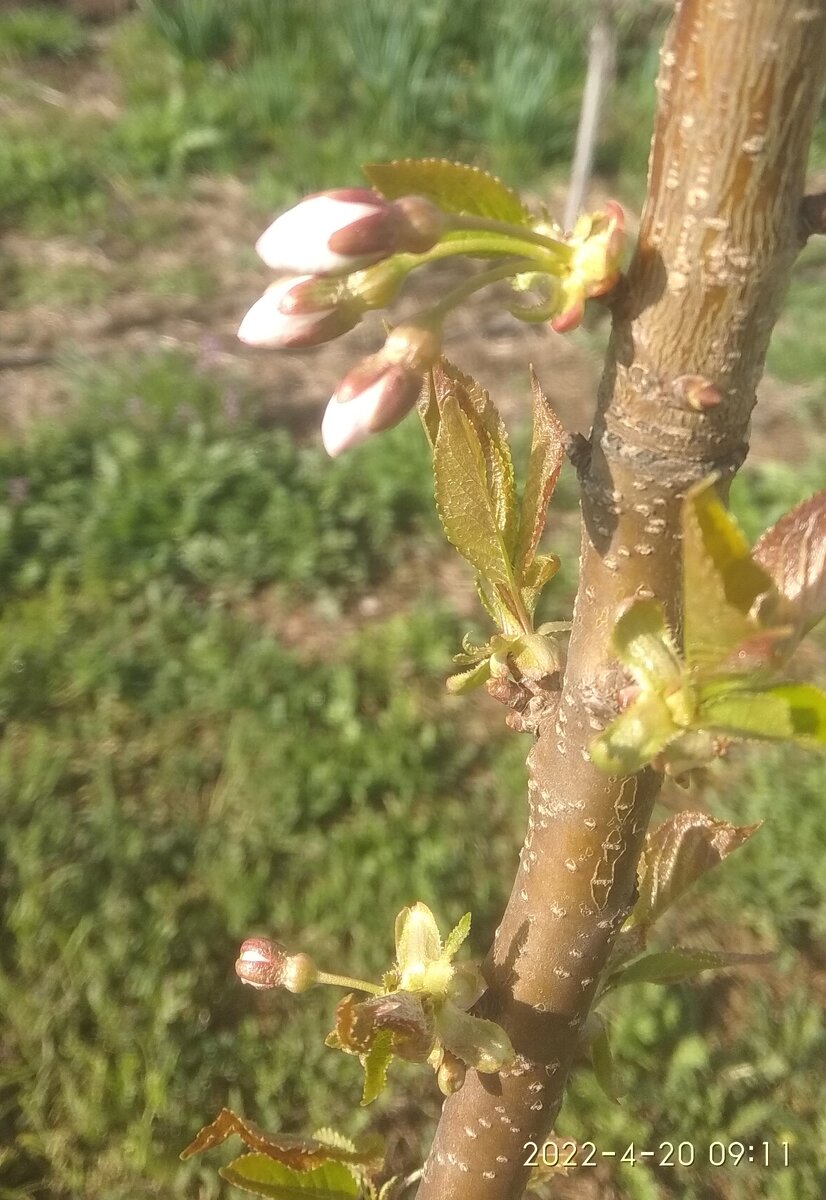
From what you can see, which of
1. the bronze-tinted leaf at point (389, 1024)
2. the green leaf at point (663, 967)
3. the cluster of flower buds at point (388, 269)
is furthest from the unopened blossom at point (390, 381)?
the green leaf at point (663, 967)

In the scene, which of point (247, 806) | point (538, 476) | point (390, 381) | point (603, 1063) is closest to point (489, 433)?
point (538, 476)

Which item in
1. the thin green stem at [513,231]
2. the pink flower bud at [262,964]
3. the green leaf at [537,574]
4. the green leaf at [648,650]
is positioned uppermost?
the thin green stem at [513,231]

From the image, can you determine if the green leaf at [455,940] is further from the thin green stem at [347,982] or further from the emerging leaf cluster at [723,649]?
the emerging leaf cluster at [723,649]

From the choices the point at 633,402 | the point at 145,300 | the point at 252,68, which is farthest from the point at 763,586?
the point at 252,68

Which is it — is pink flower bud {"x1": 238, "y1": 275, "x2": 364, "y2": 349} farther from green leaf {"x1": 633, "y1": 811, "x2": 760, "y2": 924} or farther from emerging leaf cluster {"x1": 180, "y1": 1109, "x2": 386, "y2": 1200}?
emerging leaf cluster {"x1": 180, "y1": 1109, "x2": 386, "y2": 1200}

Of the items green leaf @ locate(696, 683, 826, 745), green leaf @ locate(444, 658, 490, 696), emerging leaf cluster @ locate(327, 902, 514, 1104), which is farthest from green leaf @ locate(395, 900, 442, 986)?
green leaf @ locate(696, 683, 826, 745)

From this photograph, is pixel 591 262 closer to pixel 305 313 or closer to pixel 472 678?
pixel 305 313
